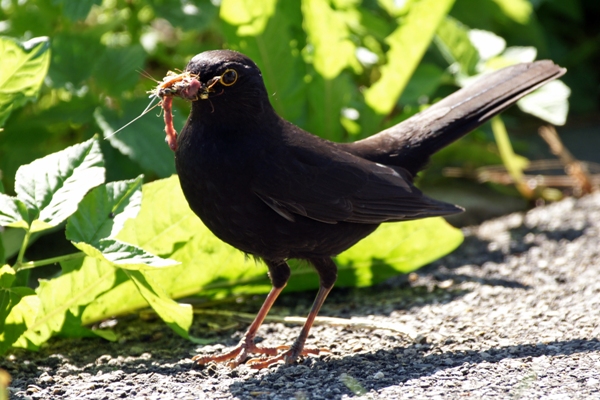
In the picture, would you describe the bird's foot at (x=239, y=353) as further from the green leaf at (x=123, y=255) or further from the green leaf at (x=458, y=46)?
the green leaf at (x=458, y=46)

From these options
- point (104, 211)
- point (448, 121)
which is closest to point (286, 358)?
point (104, 211)

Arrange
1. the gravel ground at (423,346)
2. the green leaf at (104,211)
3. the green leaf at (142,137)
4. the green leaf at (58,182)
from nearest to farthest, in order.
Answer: the gravel ground at (423,346) < the green leaf at (58,182) < the green leaf at (104,211) < the green leaf at (142,137)

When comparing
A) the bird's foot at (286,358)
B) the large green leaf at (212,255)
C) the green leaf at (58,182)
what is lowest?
the bird's foot at (286,358)

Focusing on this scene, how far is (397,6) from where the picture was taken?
583 cm

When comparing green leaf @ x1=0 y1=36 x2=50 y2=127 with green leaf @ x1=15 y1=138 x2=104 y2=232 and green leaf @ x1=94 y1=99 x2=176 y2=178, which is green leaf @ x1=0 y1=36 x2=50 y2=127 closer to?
green leaf @ x1=15 y1=138 x2=104 y2=232

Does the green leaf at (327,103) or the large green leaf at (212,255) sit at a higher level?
the green leaf at (327,103)

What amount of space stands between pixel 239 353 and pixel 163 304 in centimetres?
46

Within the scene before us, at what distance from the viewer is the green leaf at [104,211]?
3566 millimetres

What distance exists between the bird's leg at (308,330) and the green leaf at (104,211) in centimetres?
93

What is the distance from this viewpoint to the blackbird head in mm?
3566

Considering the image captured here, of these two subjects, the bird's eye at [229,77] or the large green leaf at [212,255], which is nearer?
the bird's eye at [229,77]

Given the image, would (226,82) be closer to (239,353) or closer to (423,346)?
(239,353)

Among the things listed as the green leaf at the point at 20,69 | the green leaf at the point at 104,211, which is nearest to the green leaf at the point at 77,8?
the green leaf at the point at 20,69

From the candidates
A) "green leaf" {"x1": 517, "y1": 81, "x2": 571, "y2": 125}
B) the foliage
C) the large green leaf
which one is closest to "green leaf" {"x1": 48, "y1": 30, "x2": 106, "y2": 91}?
the foliage
